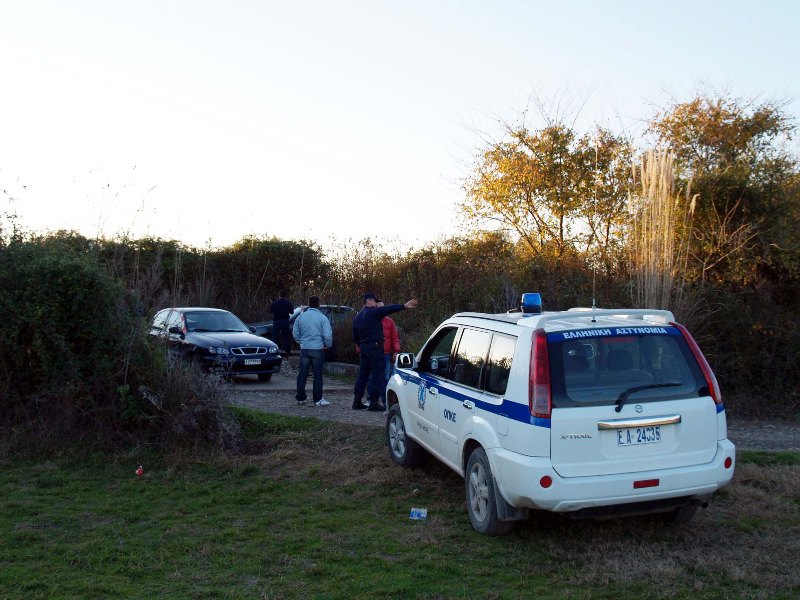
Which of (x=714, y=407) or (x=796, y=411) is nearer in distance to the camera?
(x=714, y=407)

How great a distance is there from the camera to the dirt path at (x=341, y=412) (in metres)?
10.3

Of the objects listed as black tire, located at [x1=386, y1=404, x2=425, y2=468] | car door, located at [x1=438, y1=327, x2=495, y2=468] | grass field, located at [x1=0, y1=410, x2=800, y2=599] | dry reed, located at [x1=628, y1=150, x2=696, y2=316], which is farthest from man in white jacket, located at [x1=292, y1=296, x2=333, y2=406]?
car door, located at [x1=438, y1=327, x2=495, y2=468]

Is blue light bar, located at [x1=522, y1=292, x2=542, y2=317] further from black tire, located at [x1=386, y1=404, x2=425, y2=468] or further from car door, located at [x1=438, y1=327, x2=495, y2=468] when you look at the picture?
black tire, located at [x1=386, y1=404, x2=425, y2=468]

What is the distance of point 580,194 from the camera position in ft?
67.4

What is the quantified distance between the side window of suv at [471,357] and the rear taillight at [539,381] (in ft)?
2.76

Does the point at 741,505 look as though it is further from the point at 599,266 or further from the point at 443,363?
the point at 599,266

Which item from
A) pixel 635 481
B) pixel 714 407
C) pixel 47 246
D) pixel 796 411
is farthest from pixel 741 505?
pixel 47 246

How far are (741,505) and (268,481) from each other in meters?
4.50

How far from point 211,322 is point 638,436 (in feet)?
40.5

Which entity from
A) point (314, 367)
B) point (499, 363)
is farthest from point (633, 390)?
point (314, 367)

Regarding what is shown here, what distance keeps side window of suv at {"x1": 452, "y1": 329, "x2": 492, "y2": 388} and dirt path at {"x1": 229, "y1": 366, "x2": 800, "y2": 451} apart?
12.4ft

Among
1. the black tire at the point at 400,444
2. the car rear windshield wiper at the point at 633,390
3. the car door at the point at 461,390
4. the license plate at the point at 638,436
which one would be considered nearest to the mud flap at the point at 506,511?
the car door at the point at 461,390

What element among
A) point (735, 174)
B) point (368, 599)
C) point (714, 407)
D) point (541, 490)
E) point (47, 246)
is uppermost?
point (735, 174)

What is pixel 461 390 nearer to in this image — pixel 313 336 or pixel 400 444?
pixel 400 444
